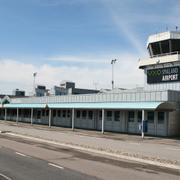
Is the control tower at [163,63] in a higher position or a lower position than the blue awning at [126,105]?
higher

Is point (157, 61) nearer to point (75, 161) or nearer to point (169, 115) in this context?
point (169, 115)

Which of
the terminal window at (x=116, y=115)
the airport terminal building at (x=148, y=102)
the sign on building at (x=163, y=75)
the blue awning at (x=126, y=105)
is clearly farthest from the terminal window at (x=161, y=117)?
the terminal window at (x=116, y=115)

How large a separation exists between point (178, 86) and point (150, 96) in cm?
439

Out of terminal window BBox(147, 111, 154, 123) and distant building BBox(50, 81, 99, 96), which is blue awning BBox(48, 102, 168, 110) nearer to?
terminal window BBox(147, 111, 154, 123)

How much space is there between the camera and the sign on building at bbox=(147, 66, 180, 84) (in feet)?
120

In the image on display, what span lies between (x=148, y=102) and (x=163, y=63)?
699cm

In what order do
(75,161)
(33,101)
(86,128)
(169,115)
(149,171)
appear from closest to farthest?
(149,171) < (75,161) < (169,115) < (86,128) < (33,101)

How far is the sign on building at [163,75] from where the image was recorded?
3656 centimetres

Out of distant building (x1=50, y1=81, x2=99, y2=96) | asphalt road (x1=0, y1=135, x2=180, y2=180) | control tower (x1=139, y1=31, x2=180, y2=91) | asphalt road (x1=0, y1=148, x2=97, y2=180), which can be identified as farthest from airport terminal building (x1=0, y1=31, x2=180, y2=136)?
distant building (x1=50, y1=81, x2=99, y2=96)

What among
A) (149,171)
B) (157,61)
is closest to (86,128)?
(157,61)

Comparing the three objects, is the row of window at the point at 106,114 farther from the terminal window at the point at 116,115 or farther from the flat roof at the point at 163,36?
the flat roof at the point at 163,36

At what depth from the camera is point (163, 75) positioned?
37906 mm

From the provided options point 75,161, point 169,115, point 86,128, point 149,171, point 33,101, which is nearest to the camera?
point 149,171

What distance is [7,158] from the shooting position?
16.1m
